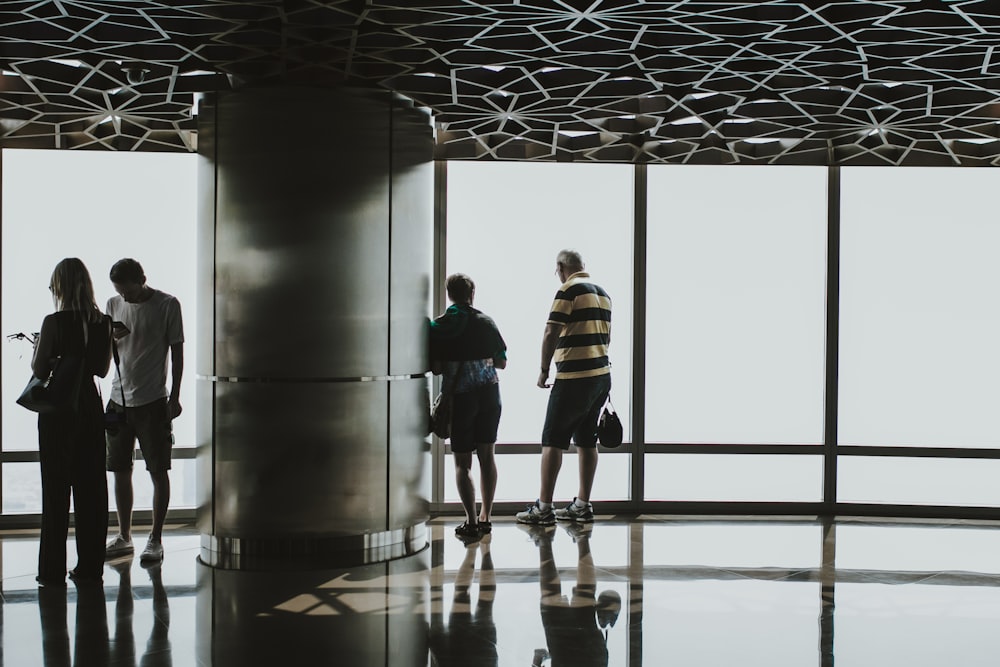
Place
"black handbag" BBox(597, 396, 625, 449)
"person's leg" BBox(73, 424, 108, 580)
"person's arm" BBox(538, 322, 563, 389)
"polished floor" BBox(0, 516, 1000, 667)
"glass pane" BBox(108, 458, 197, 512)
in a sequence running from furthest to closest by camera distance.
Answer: "glass pane" BBox(108, 458, 197, 512) < "black handbag" BBox(597, 396, 625, 449) < "person's arm" BBox(538, 322, 563, 389) < "person's leg" BBox(73, 424, 108, 580) < "polished floor" BBox(0, 516, 1000, 667)

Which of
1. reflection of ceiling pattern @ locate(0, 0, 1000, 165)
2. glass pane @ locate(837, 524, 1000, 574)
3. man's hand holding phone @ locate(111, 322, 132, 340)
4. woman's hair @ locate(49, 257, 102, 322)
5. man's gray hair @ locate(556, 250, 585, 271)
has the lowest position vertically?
glass pane @ locate(837, 524, 1000, 574)

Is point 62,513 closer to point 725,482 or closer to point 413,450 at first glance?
point 413,450

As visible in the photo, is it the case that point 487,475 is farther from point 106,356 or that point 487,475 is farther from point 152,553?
point 106,356

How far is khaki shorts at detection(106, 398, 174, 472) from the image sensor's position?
6.52m

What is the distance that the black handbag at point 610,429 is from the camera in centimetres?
788

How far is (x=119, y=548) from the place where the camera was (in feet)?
22.1

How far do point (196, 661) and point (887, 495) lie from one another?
6394mm

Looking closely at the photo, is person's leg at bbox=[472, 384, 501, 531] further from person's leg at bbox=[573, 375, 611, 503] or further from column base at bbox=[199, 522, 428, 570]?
column base at bbox=[199, 522, 428, 570]

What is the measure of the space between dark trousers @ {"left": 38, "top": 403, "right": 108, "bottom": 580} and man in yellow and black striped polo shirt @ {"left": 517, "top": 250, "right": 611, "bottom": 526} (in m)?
3.23

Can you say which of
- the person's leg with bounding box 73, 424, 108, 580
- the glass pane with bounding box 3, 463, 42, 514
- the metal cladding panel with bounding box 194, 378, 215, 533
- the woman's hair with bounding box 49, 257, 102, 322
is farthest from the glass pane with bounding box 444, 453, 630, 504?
the woman's hair with bounding box 49, 257, 102, 322

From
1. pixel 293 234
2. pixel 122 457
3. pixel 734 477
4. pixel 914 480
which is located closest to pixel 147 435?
pixel 122 457

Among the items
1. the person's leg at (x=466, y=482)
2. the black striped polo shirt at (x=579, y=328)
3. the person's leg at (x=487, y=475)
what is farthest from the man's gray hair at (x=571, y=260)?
the person's leg at (x=466, y=482)

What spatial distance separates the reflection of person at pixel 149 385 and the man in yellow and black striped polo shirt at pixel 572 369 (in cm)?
277

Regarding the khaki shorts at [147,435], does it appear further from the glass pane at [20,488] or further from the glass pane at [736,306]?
the glass pane at [736,306]
